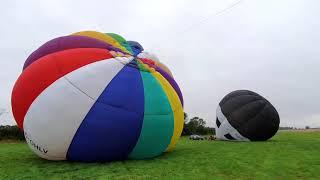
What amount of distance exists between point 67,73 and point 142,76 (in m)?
1.76

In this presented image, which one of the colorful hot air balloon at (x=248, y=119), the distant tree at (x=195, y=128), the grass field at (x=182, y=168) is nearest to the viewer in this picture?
the grass field at (x=182, y=168)

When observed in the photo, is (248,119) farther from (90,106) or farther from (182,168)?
(90,106)

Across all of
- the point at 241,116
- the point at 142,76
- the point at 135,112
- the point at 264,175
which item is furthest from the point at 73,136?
the point at 241,116

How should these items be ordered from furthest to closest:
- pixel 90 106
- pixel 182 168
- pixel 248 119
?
pixel 248 119 < pixel 90 106 < pixel 182 168

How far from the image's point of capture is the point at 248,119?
606 inches

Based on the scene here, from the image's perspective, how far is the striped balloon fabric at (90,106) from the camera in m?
8.19

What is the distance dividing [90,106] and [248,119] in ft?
28.6

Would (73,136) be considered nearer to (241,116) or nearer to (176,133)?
(176,133)

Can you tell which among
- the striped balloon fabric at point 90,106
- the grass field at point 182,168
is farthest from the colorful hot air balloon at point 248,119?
the striped balloon fabric at point 90,106

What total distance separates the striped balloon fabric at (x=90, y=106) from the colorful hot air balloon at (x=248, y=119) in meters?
6.44

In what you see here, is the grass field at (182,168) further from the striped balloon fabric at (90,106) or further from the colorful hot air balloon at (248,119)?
the colorful hot air balloon at (248,119)

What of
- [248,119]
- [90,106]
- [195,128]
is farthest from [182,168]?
[195,128]

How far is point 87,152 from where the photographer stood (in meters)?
8.29

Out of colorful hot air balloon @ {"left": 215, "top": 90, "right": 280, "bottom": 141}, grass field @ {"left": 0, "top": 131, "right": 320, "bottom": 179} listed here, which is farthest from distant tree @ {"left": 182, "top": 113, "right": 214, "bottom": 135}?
grass field @ {"left": 0, "top": 131, "right": 320, "bottom": 179}
